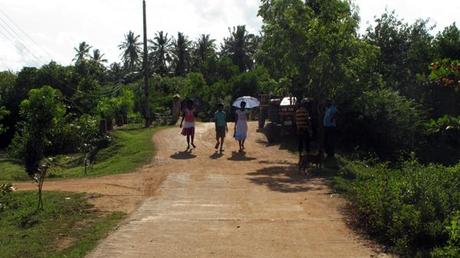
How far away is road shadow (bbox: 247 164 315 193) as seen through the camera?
481 inches

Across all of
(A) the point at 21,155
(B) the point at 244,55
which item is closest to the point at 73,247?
(A) the point at 21,155

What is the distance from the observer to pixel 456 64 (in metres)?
5.64

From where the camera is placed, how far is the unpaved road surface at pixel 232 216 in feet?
24.5

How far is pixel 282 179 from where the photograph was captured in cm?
1345

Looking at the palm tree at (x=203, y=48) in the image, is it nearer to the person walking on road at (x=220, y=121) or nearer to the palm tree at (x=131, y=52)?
the palm tree at (x=131, y=52)

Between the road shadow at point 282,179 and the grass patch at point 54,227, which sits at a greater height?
the road shadow at point 282,179

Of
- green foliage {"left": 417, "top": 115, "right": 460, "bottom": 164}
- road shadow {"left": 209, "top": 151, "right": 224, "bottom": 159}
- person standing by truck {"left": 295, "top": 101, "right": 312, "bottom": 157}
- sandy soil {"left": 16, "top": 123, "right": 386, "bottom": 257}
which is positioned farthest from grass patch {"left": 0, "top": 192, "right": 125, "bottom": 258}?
green foliage {"left": 417, "top": 115, "right": 460, "bottom": 164}

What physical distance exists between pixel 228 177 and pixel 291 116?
7.98 metres

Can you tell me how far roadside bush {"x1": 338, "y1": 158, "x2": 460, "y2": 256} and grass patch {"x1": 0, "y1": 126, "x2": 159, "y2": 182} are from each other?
8655 millimetres


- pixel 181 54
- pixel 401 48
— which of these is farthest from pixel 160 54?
pixel 401 48

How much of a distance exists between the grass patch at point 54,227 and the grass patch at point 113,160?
4394mm

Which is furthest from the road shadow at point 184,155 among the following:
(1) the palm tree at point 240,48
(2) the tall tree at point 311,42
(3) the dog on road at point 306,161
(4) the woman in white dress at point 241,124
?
(1) the palm tree at point 240,48

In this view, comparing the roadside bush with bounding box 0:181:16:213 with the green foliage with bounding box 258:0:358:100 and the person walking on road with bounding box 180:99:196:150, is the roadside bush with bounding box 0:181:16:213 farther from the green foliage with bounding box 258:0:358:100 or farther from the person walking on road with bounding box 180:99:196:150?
the green foliage with bounding box 258:0:358:100

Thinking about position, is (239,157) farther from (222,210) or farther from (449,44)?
(449,44)
